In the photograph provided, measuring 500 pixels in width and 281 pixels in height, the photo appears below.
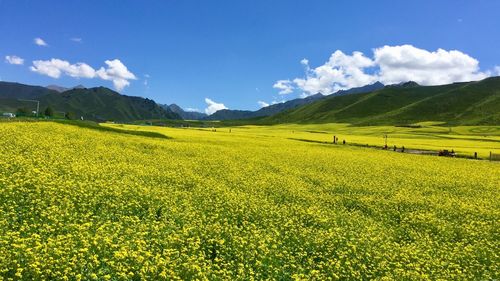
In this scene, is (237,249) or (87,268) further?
(237,249)

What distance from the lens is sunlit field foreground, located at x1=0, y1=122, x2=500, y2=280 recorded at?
44.8ft

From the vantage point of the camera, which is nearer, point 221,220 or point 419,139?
point 221,220

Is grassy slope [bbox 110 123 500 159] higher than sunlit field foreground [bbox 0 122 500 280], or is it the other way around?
grassy slope [bbox 110 123 500 159]

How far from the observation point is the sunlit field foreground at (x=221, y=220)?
44.8 ft

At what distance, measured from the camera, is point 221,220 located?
66.7ft

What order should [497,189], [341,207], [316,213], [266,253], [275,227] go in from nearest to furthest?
1. [266,253]
2. [275,227]
3. [316,213]
4. [341,207]
5. [497,189]

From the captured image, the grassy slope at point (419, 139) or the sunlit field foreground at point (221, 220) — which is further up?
the grassy slope at point (419, 139)

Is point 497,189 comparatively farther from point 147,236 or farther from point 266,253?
point 147,236

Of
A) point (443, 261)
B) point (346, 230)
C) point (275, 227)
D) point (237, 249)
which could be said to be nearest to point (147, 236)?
point (237, 249)

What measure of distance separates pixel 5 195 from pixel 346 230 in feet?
57.6

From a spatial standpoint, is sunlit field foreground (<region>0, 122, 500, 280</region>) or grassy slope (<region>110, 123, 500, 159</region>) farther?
grassy slope (<region>110, 123, 500, 159</region>)

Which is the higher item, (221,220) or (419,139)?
(419,139)

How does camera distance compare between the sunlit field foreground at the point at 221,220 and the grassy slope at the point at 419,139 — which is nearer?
the sunlit field foreground at the point at 221,220

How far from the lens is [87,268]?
1230cm
